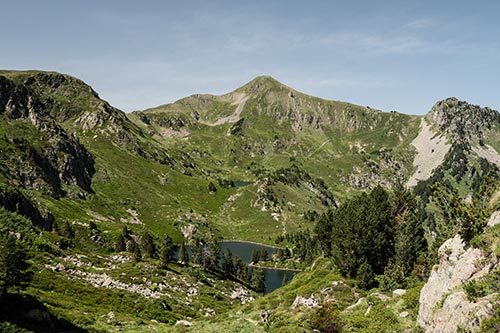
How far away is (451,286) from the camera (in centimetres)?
3125

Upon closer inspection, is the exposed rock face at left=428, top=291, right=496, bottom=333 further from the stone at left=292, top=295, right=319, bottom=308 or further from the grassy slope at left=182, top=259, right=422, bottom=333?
the stone at left=292, top=295, right=319, bottom=308

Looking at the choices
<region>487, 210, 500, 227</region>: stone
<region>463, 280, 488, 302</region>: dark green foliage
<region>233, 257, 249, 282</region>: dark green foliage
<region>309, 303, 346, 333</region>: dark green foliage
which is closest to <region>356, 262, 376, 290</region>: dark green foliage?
<region>309, 303, 346, 333</region>: dark green foliage

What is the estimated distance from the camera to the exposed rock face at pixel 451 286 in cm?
2645

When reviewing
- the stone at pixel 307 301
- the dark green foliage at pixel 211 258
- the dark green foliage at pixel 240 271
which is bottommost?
the dark green foliage at pixel 240 271

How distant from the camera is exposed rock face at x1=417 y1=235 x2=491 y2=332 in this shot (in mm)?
26453

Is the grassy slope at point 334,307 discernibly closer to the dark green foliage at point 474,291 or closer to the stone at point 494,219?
the dark green foliage at point 474,291

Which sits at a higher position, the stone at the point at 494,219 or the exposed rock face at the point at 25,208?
the stone at the point at 494,219

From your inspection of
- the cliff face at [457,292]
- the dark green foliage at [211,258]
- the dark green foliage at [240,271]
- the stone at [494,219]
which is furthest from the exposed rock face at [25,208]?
the stone at [494,219]

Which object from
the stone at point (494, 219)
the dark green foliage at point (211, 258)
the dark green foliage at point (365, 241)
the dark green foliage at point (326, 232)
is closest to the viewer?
the stone at point (494, 219)

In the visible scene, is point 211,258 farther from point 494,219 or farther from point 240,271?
point 494,219

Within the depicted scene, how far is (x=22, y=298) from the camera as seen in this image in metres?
41.9

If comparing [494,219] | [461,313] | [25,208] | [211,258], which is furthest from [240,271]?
[461,313]

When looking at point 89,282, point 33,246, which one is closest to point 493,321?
point 89,282

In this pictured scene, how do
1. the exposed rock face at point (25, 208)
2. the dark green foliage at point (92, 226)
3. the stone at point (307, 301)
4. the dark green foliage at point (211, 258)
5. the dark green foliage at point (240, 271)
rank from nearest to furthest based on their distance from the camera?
1. the stone at point (307, 301)
2. the exposed rock face at point (25, 208)
3. the dark green foliage at point (211, 258)
4. the dark green foliage at point (240, 271)
5. the dark green foliage at point (92, 226)
